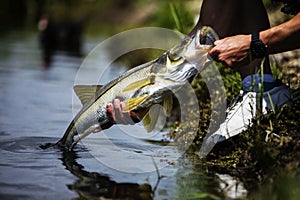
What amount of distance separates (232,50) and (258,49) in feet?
0.50

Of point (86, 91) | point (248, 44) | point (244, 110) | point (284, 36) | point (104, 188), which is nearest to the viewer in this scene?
point (104, 188)

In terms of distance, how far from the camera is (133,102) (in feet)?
13.1

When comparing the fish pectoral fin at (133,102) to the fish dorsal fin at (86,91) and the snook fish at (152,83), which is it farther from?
the fish dorsal fin at (86,91)

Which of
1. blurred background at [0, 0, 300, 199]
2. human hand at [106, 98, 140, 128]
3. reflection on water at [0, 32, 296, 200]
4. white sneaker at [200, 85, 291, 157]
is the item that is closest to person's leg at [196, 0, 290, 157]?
white sneaker at [200, 85, 291, 157]

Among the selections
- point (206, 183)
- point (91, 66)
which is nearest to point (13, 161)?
point (206, 183)

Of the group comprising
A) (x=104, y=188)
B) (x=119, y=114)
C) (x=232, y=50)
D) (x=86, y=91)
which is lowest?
(x=104, y=188)

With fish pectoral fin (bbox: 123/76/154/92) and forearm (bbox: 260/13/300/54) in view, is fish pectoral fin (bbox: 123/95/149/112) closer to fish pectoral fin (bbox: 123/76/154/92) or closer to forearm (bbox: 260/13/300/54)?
fish pectoral fin (bbox: 123/76/154/92)

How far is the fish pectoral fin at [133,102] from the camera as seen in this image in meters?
3.95

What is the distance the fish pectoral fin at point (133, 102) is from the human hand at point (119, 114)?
23 millimetres

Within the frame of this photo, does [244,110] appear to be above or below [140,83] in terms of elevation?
below

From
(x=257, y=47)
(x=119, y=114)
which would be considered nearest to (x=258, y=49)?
(x=257, y=47)

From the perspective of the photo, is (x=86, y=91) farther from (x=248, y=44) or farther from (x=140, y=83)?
(x=248, y=44)

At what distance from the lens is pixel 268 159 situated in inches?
134

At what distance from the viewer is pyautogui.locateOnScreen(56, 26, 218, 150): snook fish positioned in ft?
12.6
